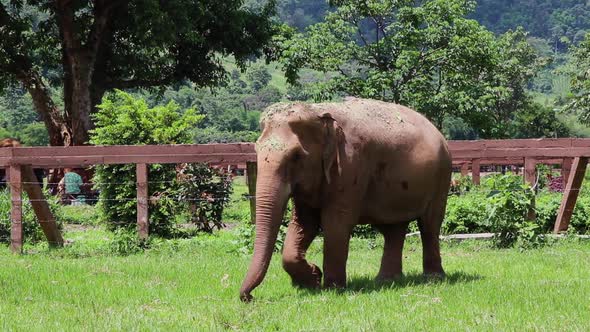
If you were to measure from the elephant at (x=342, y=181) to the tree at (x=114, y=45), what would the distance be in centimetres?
1689

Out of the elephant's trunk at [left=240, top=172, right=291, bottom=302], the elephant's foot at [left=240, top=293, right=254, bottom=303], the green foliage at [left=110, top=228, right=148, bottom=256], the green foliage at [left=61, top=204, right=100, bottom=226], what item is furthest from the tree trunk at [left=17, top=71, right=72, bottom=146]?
the elephant's foot at [left=240, top=293, right=254, bottom=303]

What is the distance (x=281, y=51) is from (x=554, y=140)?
1767 cm

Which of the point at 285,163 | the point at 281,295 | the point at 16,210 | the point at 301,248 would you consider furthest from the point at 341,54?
the point at 285,163

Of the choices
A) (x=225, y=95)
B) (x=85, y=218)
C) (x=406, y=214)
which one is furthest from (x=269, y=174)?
(x=225, y=95)

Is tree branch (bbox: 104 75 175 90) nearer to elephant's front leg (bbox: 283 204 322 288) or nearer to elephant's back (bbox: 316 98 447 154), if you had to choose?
elephant's back (bbox: 316 98 447 154)

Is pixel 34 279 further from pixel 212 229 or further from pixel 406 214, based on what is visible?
pixel 212 229

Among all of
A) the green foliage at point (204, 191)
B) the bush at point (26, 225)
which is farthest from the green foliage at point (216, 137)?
the bush at point (26, 225)

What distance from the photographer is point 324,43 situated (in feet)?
99.0

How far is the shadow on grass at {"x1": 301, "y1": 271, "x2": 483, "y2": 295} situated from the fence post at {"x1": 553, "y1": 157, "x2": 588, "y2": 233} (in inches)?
211

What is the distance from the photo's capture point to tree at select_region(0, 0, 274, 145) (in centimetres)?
2727

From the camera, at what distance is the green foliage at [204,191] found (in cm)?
1650

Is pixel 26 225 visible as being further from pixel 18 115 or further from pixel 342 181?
pixel 18 115

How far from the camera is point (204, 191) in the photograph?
16.9 meters

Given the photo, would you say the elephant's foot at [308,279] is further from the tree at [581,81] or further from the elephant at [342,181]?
the tree at [581,81]
